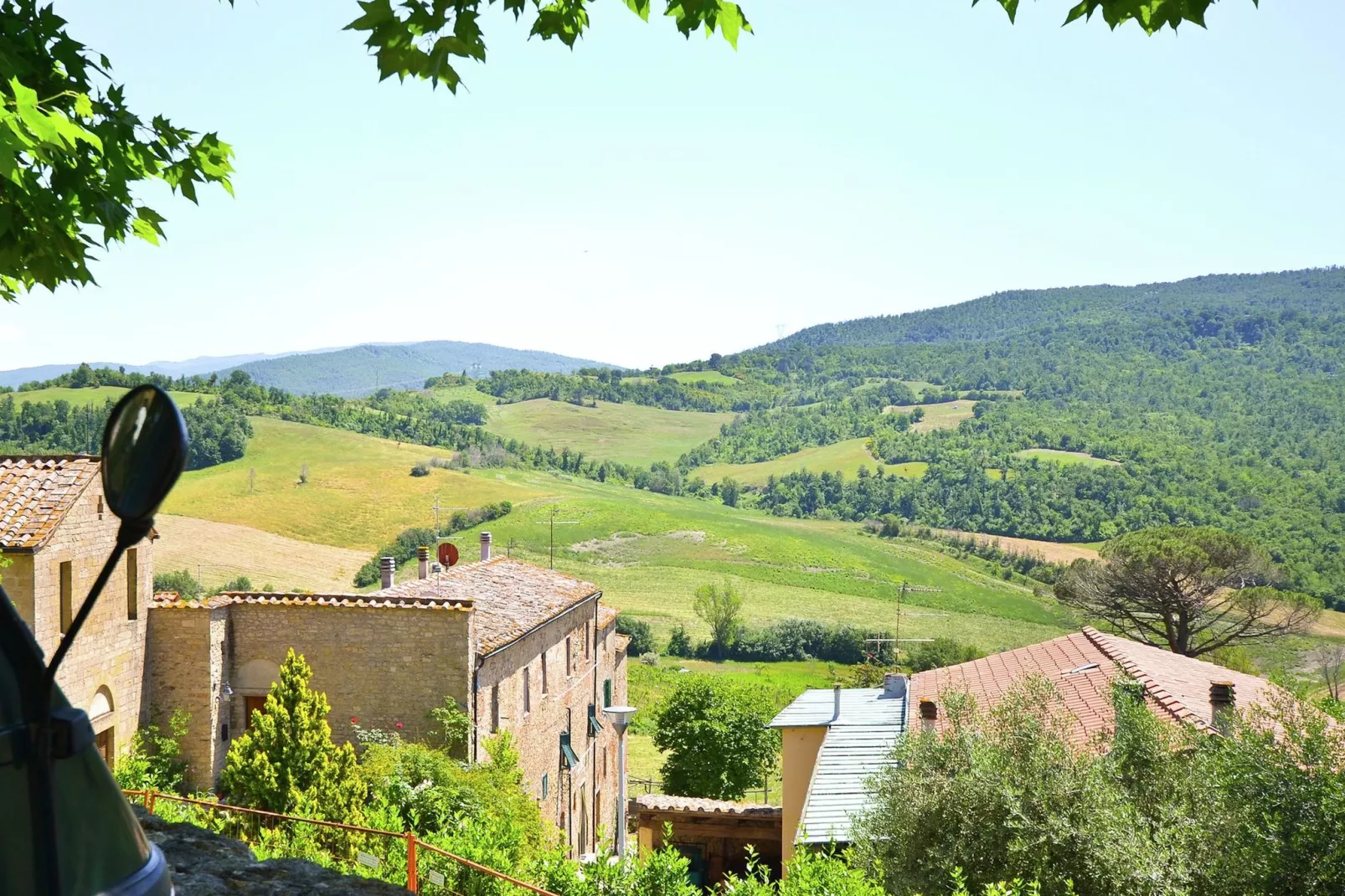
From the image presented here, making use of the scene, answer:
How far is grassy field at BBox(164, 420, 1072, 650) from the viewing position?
276 feet

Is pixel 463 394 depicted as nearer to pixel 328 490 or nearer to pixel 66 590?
pixel 328 490

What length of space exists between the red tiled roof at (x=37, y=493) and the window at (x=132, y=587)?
67.4 inches

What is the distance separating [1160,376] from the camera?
178375 millimetres

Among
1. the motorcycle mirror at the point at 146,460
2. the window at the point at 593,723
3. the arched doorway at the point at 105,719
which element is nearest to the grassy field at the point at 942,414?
the window at the point at 593,723

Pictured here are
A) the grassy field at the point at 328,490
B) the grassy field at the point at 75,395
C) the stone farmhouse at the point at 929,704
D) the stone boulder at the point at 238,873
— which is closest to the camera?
the stone boulder at the point at 238,873

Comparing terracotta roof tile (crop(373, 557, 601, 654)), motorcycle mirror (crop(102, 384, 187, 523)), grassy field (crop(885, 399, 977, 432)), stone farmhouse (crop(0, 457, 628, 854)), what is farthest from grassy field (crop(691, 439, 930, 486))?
motorcycle mirror (crop(102, 384, 187, 523))

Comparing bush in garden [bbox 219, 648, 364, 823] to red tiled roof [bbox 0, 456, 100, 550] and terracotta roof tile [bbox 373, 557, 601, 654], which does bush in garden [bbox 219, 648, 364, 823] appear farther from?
terracotta roof tile [bbox 373, 557, 601, 654]

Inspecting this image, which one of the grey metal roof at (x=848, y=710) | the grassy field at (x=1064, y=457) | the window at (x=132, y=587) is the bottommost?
the grey metal roof at (x=848, y=710)

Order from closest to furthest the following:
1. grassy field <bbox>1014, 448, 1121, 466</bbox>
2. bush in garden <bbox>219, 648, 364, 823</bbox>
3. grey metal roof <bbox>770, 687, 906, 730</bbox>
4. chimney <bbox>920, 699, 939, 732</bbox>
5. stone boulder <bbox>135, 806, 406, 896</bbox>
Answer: stone boulder <bbox>135, 806, 406, 896</bbox>
bush in garden <bbox>219, 648, 364, 823</bbox>
chimney <bbox>920, 699, 939, 732</bbox>
grey metal roof <bbox>770, 687, 906, 730</bbox>
grassy field <bbox>1014, 448, 1121, 466</bbox>

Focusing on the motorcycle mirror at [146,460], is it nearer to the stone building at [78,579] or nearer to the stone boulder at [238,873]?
the stone boulder at [238,873]

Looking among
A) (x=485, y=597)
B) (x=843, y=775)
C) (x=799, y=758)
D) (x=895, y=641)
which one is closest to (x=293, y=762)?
(x=485, y=597)

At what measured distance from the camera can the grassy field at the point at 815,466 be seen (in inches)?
5782

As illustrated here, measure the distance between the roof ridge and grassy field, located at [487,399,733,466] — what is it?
13652 cm

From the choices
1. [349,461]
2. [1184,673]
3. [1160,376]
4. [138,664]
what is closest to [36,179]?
[138,664]
